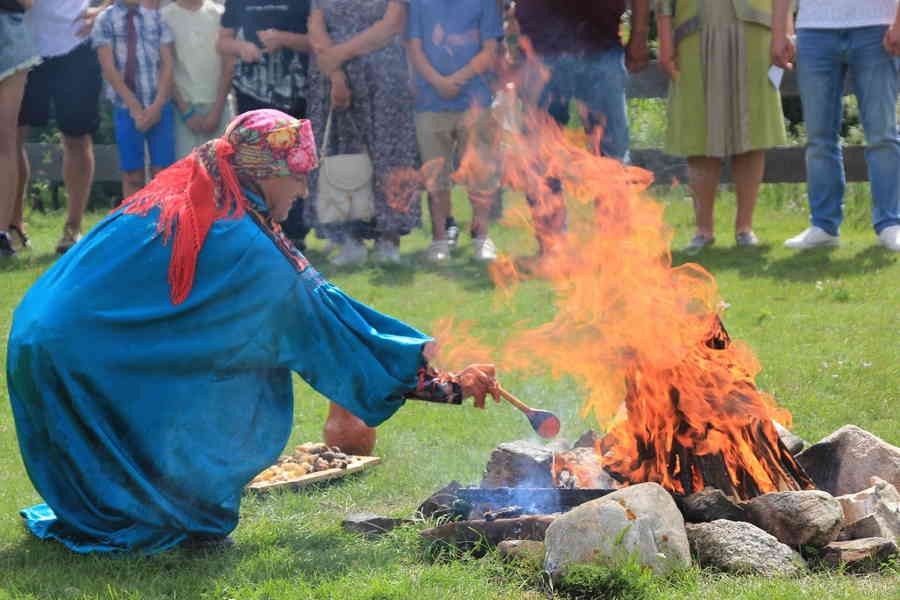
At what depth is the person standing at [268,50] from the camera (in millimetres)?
10180

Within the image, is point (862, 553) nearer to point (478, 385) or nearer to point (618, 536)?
point (618, 536)

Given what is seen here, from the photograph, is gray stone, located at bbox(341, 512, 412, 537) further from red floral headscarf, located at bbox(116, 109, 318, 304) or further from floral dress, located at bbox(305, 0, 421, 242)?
floral dress, located at bbox(305, 0, 421, 242)

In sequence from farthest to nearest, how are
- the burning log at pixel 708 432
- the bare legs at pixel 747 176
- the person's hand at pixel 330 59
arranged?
1. the bare legs at pixel 747 176
2. the person's hand at pixel 330 59
3. the burning log at pixel 708 432

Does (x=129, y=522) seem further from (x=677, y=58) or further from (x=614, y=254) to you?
(x=677, y=58)

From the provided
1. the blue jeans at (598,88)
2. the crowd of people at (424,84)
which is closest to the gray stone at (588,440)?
the crowd of people at (424,84)

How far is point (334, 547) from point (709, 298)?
6.20 ft

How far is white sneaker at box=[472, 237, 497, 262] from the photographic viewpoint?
1013 centimetres

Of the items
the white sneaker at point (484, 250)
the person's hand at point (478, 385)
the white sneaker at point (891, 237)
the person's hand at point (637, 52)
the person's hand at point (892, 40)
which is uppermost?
the person's hand at point (892, 40)

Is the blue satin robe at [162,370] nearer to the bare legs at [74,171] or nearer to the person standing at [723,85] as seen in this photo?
the person standing at [723,85]

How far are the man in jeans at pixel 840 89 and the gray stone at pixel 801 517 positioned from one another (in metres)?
5.13

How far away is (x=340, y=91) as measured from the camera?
10.0 m

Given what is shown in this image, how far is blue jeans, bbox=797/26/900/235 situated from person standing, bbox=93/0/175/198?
5024 millimetres

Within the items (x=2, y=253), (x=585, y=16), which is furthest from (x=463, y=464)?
(x=2, y=253)

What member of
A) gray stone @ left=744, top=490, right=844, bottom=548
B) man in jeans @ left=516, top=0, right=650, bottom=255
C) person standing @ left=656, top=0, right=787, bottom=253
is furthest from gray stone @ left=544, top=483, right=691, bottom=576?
person standing @ left=656, top=0, right=787, bottom=253
